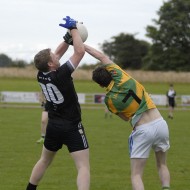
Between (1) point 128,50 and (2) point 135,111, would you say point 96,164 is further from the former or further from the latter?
(1) point 128,50

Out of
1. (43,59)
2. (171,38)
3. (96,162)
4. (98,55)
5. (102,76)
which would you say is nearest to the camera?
(43,59)

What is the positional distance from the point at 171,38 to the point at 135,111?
255ft

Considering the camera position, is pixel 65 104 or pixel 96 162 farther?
pixel 96 162

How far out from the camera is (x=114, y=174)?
10867 mm

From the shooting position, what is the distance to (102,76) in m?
7.52

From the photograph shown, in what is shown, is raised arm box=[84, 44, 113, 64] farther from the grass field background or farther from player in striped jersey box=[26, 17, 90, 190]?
the grass field background

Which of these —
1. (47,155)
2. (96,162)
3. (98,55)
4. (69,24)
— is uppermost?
(69,24)

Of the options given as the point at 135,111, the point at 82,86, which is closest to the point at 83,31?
the point at 135,111

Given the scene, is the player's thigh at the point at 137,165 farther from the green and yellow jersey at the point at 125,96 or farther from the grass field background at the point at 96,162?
the grass field background at the point at 96,162

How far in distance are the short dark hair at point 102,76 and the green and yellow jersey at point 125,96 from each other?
2.7 inches

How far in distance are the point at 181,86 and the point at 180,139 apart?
4743cm

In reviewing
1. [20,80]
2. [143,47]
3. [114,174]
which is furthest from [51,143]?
[143,47]

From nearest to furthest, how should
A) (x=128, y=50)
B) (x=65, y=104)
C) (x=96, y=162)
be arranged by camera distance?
(x=65, y=104) → (x=96, y=162) → (x=128, y=50)

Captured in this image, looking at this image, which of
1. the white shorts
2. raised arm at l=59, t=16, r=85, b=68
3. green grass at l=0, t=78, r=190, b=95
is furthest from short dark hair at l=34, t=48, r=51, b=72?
green grass at l=0, t=78, r=190, b=95
